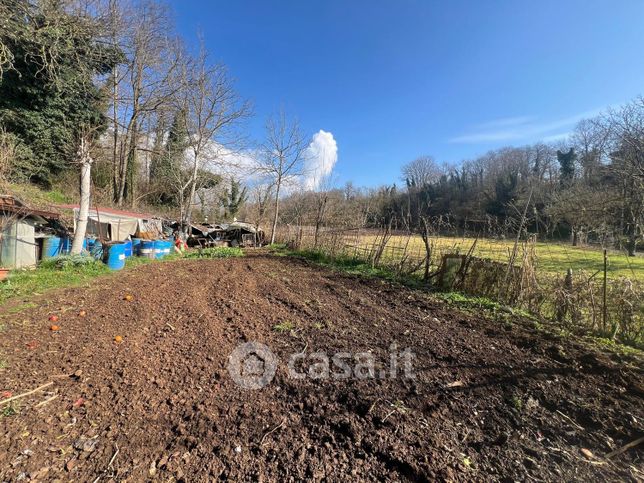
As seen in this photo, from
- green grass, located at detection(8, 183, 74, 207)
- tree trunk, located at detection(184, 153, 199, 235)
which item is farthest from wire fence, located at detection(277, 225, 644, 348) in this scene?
green grass, located at detection(8, 183, 74, 207)

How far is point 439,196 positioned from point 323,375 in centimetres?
5191

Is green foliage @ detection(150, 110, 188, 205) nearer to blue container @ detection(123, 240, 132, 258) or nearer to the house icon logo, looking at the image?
blue container @ detection(123, 240, 132, 258)

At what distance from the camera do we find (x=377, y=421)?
2289 millimetres

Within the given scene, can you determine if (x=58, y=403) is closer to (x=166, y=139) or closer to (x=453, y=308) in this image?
(x=453, y=308)

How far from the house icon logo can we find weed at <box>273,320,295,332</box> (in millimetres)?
527

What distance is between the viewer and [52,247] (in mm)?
7766

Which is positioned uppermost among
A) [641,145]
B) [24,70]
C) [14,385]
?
[24,70]

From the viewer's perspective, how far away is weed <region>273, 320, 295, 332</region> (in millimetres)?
4094

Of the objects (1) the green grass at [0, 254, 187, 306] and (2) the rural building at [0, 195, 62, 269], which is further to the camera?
(2) the rural building at [0, 195, 62, 269]

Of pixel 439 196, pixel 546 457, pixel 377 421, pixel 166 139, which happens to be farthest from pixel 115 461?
pixel 439 196

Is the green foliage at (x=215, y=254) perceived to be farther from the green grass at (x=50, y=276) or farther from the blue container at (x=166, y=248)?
the green grass at (x=50, y=276)

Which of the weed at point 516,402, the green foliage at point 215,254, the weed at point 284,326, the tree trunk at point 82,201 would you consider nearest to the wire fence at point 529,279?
the weed at point 516,402

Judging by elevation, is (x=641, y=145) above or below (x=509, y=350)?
above

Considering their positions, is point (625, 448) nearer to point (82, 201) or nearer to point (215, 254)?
point (82, 201)
